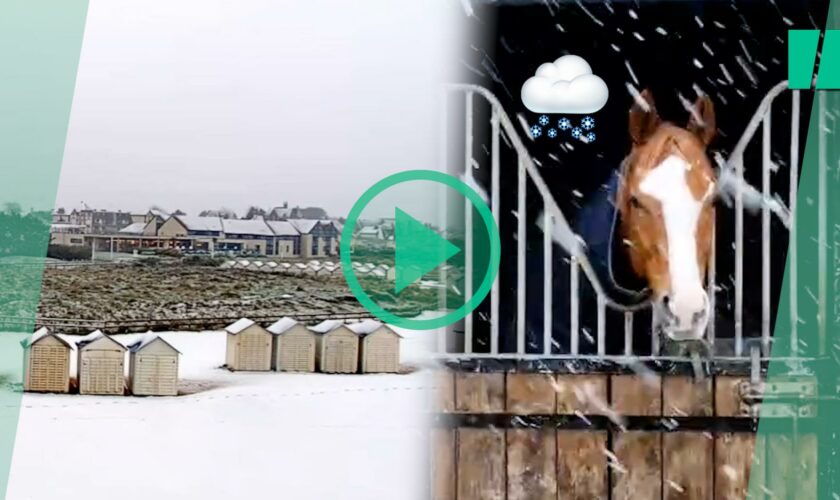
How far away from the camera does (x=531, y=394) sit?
2.46 m

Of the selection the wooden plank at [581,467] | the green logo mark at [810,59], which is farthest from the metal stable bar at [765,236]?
the wooden plank at [581,467]

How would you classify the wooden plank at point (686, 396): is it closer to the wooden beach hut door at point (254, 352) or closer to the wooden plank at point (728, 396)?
the wooden plank at point (728, 396)

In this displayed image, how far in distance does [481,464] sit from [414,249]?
24.4 inches

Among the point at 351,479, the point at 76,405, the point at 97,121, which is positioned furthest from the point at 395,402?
the point at 97,121

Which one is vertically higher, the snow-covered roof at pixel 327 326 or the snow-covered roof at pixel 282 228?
the snow-covered roof at pixel 282 228

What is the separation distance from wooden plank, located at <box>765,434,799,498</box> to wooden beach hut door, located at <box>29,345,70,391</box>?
6.21 ft

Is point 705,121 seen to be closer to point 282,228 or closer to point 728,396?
point 728,396

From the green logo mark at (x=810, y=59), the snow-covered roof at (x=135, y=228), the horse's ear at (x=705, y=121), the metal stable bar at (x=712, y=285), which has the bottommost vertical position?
the metal stable bar at (x=712, y=285)

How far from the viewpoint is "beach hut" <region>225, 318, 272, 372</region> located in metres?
2.40

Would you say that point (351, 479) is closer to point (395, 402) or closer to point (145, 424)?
point (395, 402)

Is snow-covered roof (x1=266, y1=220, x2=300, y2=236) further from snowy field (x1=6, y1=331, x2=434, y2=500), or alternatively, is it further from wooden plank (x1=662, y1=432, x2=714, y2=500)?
wooden plank (x1=662, y1=432, x2=714, y2=500)

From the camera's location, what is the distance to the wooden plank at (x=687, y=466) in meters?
2.45

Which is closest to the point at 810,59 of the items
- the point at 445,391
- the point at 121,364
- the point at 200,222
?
the point at 445,391

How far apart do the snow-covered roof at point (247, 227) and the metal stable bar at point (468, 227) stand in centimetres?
51
